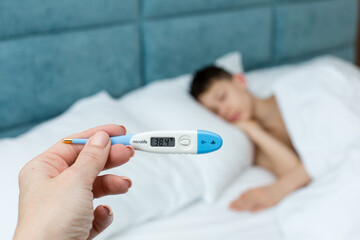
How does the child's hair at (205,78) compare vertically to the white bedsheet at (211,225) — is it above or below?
above

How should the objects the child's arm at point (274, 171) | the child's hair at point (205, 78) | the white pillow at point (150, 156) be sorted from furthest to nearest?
the child's hair at point (205, 78) < the child's arm at point (274, 171) < the white pillow at point (150, 156)

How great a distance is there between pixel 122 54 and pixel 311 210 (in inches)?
30.3


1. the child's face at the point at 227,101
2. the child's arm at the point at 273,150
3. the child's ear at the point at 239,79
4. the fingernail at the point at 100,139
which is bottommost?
the child's arm at the point at 273,150

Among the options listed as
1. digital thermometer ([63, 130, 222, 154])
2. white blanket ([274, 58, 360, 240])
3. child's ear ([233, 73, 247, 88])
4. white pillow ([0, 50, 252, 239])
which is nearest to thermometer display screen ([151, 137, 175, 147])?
digital thermometer ([63, 130, 222, 154])

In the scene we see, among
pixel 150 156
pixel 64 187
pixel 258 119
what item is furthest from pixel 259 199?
pixel 64 187

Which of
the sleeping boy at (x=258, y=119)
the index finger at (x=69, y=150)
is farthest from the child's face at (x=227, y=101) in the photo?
the index finger at (x=69, y=150)

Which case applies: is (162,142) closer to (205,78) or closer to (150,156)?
(150,156)

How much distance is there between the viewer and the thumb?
0.55 m

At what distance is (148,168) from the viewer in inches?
41.1

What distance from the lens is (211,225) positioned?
1052mm

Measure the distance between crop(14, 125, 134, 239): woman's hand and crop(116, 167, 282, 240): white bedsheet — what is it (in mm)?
417

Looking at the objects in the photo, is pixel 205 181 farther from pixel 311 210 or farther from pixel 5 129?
pixel 5 129

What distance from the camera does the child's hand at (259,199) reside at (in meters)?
1.13

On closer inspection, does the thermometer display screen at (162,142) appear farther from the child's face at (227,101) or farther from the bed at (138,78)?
the child's face at (227,101)
